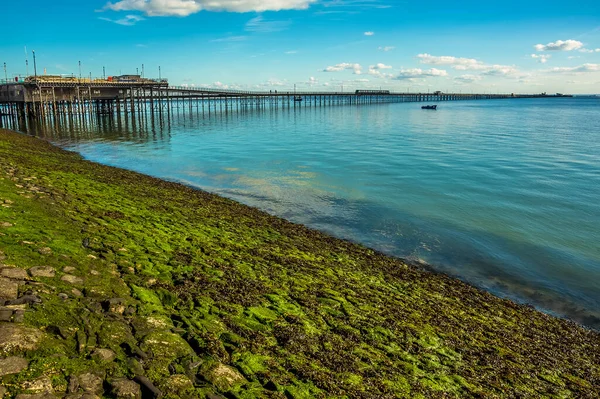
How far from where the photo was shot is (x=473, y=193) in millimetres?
24828

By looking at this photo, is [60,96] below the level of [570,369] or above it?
above

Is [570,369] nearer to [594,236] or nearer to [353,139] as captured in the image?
[594,236]

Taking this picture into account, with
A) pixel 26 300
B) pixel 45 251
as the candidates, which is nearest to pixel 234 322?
pixel 26 300

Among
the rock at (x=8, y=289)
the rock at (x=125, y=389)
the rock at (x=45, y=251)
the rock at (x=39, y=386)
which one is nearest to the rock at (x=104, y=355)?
the rock at (x=125, y=389)

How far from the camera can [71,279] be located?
6.83 meters

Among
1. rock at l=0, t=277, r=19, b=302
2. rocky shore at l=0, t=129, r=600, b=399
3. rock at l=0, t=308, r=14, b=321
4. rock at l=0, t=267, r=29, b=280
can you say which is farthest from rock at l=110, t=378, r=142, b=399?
rock at l=0, t=267, r=29, b=280

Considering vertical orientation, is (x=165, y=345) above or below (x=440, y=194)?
above

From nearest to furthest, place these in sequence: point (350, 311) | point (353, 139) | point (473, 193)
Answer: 1. point (350, 311)
2. point (473, 193)
3. point (353, 139)

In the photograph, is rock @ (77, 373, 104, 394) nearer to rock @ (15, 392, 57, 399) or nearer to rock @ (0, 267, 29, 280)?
rock @ (15, 392, 57, 399)

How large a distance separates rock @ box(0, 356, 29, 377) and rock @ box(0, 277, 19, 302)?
4.78 ft

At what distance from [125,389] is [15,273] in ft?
10.9

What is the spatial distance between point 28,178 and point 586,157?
44.0 meters

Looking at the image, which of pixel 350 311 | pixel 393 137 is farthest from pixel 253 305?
pixel 393 137

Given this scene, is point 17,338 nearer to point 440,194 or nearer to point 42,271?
point 42,271
